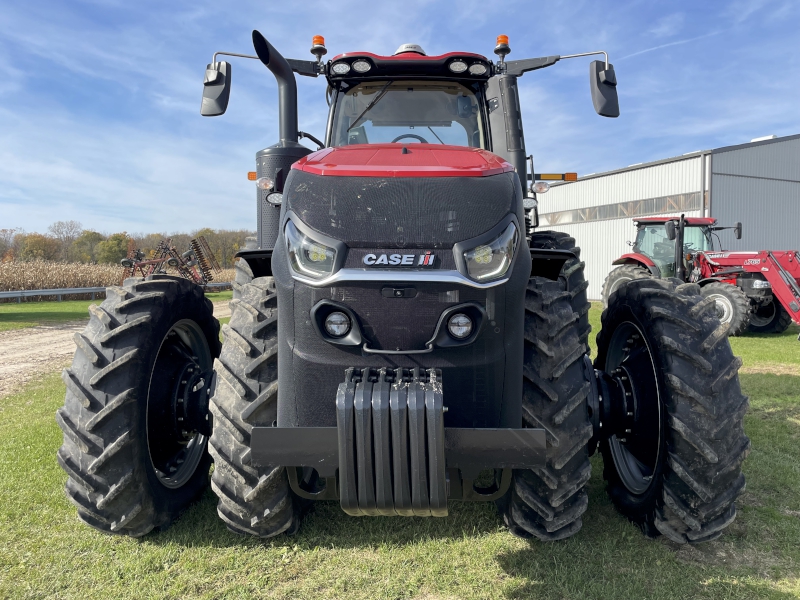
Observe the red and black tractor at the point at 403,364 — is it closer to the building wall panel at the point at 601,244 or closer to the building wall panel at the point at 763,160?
the building wall panel at the point at 763,160

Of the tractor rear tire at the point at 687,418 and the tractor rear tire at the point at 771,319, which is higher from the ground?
A: the tractor rear tire at the point at 687,418

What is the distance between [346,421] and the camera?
198 cm

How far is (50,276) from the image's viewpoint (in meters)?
26.0

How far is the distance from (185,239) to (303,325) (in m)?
63.2

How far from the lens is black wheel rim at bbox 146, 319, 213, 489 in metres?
3.02

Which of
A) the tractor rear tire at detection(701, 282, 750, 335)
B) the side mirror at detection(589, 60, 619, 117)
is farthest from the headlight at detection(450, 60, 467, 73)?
the tractor rear tire at detection(701, 282, 750, 335)

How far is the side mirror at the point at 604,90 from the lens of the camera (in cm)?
341

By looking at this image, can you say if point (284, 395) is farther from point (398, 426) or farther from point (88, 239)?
point (88, 239)

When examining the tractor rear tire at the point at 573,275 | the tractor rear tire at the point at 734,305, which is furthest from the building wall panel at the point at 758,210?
the tractor rear tire at the point at 573,275

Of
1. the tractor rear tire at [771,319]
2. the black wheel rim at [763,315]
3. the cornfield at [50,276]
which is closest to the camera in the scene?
the tractor rear tire at [771,319]

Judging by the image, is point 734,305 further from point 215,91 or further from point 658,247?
point 215,91

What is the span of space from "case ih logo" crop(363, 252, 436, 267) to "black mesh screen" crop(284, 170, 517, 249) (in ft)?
0.14

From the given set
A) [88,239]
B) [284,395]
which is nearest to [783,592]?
[284,395]

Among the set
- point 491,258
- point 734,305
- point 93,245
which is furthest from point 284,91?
point 93,245
